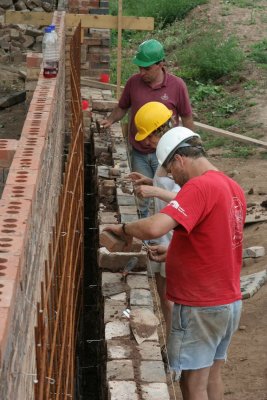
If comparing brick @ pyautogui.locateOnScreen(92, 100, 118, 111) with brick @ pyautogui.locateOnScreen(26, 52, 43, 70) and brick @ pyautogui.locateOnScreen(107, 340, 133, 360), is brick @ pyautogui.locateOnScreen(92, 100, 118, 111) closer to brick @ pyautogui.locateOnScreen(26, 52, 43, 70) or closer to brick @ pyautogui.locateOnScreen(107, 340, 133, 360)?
brick @ pyautogui.locateOnScreen(26, 52, 43, 70)

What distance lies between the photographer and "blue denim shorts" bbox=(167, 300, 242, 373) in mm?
4383

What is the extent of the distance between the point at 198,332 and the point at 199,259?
40 centimetres

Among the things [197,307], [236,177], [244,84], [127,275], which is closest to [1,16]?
[244,84]

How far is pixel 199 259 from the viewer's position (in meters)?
4.34

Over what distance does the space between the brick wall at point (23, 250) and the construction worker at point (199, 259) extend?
1.85 ft

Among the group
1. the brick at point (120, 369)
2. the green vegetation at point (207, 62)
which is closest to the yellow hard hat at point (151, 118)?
the brick at point (120, 369)

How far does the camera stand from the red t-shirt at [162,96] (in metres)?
6.84

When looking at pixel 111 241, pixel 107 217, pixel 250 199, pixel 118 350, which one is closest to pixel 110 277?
pixel 111 241

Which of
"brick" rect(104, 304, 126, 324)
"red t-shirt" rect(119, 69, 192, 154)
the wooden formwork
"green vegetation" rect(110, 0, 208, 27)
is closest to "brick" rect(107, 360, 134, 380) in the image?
the wooden formwork

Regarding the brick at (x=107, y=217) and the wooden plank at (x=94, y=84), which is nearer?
the brick at (x=107, y=217)

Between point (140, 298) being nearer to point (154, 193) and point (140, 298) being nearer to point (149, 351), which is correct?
point (149, 351)

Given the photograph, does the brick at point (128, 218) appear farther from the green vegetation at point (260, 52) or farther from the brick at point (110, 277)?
the green vegetation at point (260, 52)

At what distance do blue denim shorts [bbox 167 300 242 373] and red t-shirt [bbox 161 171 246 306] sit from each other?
5 centimetres

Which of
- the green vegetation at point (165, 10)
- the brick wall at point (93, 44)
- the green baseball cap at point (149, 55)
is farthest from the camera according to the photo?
the green vegetation at point (165, 10)
